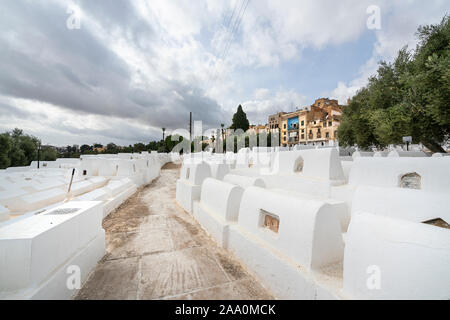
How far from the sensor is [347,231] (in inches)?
110

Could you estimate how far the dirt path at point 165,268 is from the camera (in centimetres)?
367

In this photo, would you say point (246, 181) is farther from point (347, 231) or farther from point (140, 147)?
point (140, 147)

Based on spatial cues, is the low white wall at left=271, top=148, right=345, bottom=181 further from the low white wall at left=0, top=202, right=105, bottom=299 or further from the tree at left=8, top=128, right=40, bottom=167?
the tree at left=8, top=128, right=40, bottom=167

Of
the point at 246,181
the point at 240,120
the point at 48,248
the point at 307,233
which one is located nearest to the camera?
the point at 48,248

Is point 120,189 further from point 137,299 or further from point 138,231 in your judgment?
point 137,299

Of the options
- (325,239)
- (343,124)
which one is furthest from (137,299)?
(343,124)

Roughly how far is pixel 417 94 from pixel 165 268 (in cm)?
1406

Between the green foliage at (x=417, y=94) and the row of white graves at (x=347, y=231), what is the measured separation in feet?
17.5

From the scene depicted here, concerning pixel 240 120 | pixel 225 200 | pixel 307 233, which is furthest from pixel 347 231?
pixel 240 120

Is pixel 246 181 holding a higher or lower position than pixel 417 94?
lower

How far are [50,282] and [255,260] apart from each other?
3.67 m

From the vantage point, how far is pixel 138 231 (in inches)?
261

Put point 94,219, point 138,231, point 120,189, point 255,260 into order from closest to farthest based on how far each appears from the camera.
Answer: point 255,260 < point 94,219 < point 138,231 < point 120,189

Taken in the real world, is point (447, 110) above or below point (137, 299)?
above
